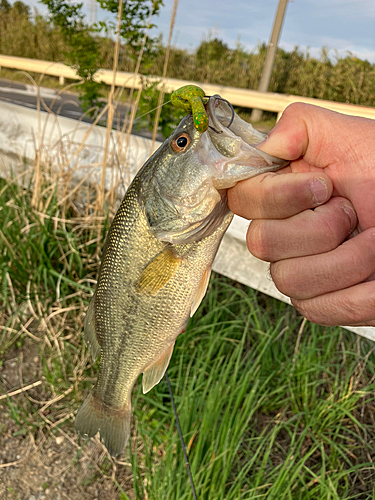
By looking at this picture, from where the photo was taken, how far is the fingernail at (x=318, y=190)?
110 centimetres

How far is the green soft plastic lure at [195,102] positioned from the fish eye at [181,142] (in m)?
0.10

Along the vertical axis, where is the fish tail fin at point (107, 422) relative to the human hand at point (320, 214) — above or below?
below

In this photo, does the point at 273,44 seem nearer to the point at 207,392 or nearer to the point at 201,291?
the point at 207,392

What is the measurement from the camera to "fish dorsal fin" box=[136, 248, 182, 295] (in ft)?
4.55

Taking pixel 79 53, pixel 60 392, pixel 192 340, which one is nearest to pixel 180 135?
pixel 192 340

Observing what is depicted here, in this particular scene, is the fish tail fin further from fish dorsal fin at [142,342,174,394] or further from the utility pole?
the utility pole

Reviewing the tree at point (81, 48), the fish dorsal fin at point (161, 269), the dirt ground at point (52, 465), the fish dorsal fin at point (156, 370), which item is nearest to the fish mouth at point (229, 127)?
the fish dorsal fin at point (161, 269)

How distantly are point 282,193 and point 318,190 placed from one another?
0.10m

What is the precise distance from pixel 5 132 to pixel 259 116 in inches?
198

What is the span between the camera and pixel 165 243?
1371 millimetres

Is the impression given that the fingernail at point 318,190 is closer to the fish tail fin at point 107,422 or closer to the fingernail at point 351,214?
the fingernail at point 351,214

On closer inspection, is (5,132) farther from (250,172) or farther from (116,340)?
(250,172)

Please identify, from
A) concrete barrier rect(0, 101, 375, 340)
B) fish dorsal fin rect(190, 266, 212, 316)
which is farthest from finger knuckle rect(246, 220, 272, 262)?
concrete barrier rect(0, 101, 375, 340)

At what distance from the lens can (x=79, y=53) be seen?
4215 millimetres
